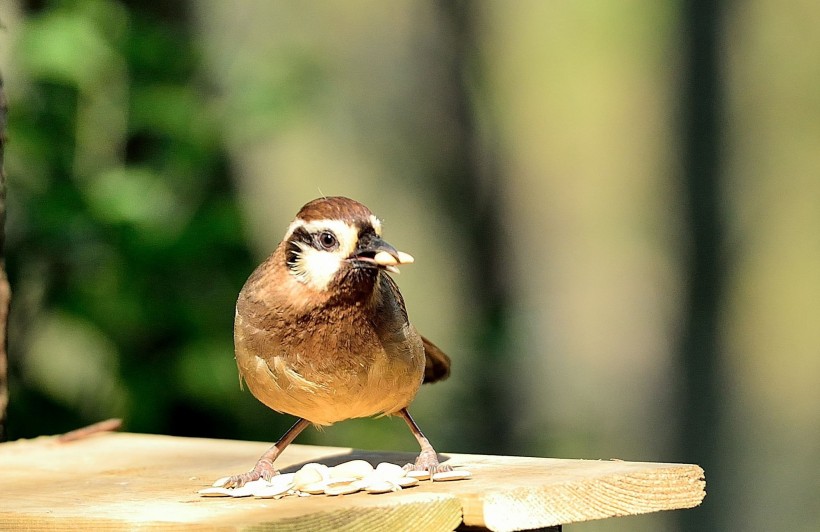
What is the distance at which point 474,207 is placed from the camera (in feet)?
29.8

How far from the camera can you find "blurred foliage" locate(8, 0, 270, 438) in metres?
6.44

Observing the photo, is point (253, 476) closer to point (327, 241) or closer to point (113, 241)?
point (327, 241)

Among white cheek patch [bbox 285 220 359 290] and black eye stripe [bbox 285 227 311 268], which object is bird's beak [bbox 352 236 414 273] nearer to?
white cheek patch [bbox 285 220 359 290]

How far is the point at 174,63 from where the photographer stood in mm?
7043

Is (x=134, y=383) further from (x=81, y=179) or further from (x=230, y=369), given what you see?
(x=81, y=179)

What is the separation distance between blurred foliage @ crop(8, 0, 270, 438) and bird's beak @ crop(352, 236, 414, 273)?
9.33ft

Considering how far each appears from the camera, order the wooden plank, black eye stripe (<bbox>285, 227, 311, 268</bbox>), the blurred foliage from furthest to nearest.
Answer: the blurred foliage → black eye stripe (<bbox>285, 227, 311, 268</bbox>) → the wooden plank

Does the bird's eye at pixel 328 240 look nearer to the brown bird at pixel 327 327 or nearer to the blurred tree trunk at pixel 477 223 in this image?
the brown bird at pixel 327 327

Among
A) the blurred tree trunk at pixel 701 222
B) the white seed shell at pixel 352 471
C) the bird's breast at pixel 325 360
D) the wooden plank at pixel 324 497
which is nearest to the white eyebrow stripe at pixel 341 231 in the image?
the bird's breast at pixel 325 360

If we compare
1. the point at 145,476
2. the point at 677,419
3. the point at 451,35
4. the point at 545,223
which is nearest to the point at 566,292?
the point at 545,223

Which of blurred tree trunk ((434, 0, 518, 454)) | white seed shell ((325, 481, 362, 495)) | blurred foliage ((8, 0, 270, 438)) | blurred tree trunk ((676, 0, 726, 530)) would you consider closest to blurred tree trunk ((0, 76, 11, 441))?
blurred foliage ((8, 0, 270, 438))

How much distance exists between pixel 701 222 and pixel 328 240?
243 inches

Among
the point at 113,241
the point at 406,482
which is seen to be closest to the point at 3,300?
the point at 113,241

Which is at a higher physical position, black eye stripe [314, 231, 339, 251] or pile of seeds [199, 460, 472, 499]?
black eye stripe [314, 231, 339, 251]
